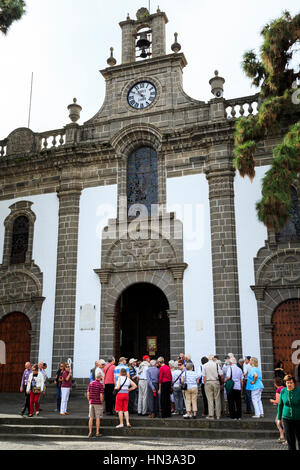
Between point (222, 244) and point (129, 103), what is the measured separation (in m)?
6.76

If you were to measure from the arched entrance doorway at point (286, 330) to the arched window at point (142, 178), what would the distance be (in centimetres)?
554

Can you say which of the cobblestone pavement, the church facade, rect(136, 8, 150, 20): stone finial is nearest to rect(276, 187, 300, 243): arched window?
the church facade

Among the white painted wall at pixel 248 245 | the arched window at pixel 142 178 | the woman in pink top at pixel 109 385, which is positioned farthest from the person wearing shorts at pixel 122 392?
the arched window at pixel 142 178

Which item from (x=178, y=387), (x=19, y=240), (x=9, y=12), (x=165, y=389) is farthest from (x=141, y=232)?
(x=9, y=12)

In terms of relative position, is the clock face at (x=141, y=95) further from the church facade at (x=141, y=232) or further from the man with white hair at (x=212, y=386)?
the man with white hair at (x=212, y=386)

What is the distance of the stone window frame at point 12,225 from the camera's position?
1769 cm

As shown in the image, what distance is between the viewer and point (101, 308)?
16188 millimetres

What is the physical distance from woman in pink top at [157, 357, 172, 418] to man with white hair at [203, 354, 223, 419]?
35.0 inches

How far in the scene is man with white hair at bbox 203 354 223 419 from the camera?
10.8m

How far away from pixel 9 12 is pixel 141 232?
28.3 ft

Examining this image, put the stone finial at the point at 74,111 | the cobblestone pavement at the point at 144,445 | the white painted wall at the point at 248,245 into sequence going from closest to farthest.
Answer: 1. the cobblestone pavement at the point at 144,445
2. the white painted wall at the point at 248,245
3. the stone finial at the point at 74,111

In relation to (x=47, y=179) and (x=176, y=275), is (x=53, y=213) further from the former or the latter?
(x=176, y=275)

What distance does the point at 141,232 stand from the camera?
16.5 meters
